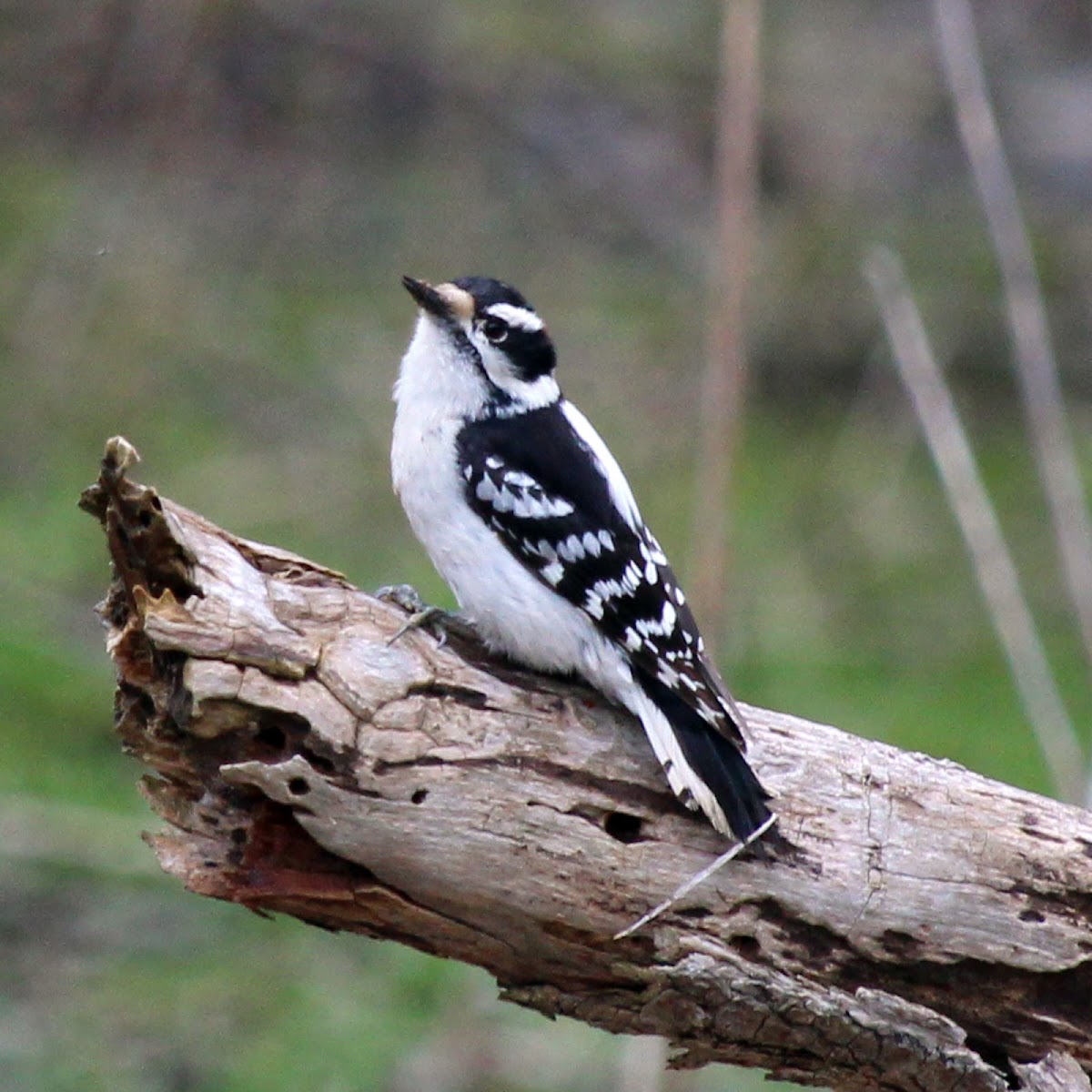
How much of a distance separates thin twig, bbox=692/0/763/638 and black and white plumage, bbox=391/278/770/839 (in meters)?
0.30

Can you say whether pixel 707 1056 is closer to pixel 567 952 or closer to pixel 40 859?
pixel 567 952

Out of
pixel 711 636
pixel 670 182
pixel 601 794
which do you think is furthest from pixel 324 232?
pixel 601 794

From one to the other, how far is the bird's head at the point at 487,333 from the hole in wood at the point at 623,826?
1240 mm

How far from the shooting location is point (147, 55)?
10.8 metres

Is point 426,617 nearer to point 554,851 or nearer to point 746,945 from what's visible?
point 554,851

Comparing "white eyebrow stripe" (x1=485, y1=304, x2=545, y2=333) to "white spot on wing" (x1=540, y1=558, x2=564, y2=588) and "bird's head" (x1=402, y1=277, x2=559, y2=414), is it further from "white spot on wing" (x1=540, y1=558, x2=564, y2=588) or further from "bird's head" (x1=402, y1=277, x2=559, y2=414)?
"white spot on wing" (x1=540, y1=558, x2=564, y2=588)

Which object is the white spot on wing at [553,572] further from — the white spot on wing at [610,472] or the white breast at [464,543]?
the white spot on wing at [610,472]

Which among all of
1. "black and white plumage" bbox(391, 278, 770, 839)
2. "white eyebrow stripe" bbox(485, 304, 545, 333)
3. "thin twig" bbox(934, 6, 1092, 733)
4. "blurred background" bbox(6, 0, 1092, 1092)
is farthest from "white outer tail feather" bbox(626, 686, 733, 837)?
"blurred background" bbox(6, 0, 1092, 1092)

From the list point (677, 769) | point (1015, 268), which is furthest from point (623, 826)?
point (1015, 268)

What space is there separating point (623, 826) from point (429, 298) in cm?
145

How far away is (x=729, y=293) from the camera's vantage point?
499 cm

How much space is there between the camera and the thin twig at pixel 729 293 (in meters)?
4.96

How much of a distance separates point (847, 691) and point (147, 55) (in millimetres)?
5256

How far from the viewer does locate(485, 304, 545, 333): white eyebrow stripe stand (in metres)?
4.89
